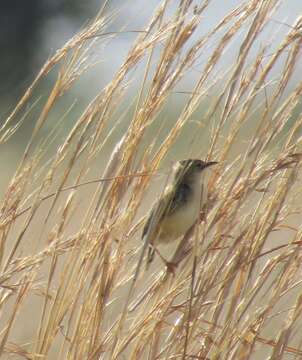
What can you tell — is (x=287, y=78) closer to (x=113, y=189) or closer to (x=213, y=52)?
(x=213, y=52)

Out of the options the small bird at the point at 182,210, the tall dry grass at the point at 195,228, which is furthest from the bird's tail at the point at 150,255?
the tall dry grass at the point at 195,228

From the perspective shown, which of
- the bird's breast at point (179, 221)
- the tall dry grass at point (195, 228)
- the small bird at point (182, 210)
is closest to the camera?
the tall dry grass at point (195, 228)

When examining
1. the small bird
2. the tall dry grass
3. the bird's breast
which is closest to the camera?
the tall dry grass

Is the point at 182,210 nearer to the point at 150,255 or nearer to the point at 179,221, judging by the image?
the point at 179,221

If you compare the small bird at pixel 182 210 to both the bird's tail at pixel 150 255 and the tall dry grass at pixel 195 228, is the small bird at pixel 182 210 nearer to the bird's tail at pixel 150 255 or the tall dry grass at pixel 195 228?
the bird's tail at pixel 150 255

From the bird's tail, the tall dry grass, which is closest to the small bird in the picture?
the bird's tail

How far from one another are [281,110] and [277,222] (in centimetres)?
28

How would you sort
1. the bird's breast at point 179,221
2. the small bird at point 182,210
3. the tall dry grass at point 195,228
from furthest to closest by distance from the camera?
the bird's breast at point 179,221
the small bird at point 182,210
the tall dry grass at point 195,228

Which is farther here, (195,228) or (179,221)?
(179,221)

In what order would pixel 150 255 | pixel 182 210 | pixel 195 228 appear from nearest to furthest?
pixel 195 228 → pixel 150 255 → pixel 182 210

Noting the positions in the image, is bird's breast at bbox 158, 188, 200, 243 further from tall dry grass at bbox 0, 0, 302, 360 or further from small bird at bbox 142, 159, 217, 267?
tall dry grass at bbox 0, 0, 302, 360

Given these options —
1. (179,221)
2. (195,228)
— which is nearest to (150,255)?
(179,221)

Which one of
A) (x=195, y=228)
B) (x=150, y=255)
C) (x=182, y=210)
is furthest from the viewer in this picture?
(x=182, y=210)

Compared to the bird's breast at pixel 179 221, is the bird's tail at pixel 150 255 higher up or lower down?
lower down
